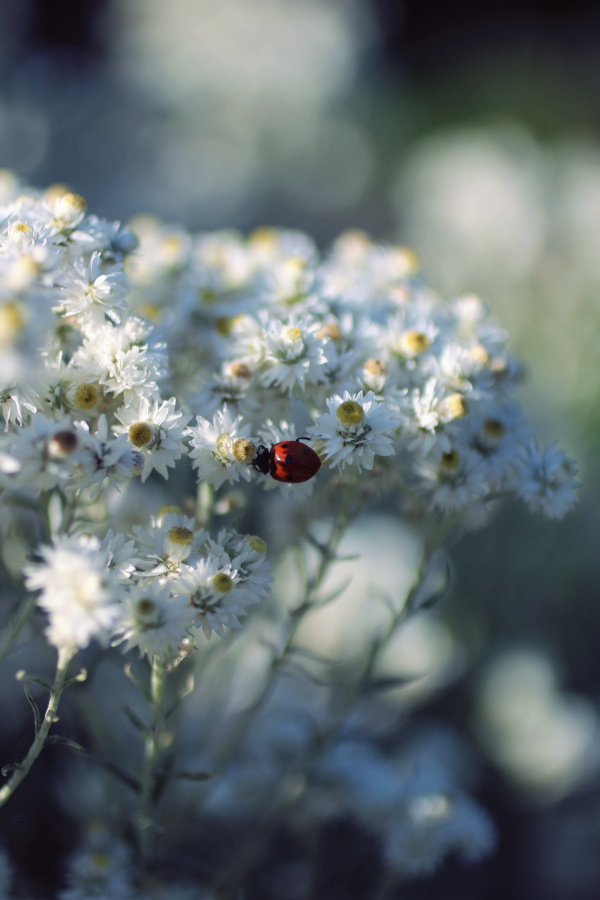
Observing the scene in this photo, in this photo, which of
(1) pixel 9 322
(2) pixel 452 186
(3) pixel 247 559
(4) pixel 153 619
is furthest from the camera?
(2) pixel 452 186

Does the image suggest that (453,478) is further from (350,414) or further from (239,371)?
(239,371)

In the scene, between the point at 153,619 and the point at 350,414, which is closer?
the point at 153,619

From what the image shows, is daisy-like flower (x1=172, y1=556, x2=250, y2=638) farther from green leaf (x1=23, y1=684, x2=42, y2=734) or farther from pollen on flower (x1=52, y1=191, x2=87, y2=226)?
pollen on flower (x1=52, y1=191, x2=87, y2=226)

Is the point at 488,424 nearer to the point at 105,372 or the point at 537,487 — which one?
the point at 537,487

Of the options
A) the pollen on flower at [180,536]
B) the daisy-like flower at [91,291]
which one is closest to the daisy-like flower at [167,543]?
the pollen on flower at [180,536]

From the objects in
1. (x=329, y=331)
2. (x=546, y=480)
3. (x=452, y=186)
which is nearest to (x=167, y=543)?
(x=329, y=331)
